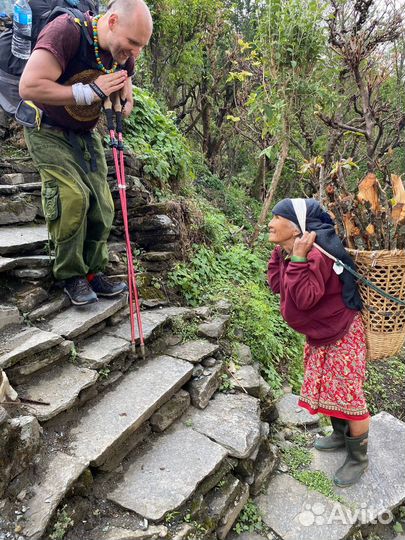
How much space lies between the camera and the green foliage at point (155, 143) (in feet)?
18.0

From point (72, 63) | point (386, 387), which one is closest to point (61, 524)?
point (72, 63)

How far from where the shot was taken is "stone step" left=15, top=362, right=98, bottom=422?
256 cm

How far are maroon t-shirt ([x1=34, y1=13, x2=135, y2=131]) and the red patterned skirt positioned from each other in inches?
94.0

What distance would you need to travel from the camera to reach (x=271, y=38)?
20.0 feet

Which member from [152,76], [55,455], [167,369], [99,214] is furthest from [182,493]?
[152,76]

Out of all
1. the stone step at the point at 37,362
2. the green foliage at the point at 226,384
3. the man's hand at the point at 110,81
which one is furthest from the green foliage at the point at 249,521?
the man's hand at the point at 110,81

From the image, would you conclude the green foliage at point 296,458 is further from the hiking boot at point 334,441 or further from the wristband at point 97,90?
the wristband at point 97,90

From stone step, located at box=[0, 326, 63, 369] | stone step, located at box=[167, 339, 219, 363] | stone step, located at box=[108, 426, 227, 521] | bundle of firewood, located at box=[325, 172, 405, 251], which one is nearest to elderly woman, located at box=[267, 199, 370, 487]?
bundle of firewood, located at box=[325, 172, 405, 251]

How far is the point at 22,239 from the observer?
3.70m

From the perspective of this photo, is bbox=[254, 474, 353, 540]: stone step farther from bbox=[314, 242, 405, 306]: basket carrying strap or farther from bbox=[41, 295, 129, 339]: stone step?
bbox=[41, 295, 129, 339]: stone step

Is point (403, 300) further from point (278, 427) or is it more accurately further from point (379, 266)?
point (278, 427)

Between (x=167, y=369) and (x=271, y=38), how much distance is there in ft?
17.0

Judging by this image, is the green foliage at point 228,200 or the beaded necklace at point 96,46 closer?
the beaded necklace at point 96,46

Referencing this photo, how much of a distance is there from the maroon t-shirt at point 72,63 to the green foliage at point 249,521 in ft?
9.97
